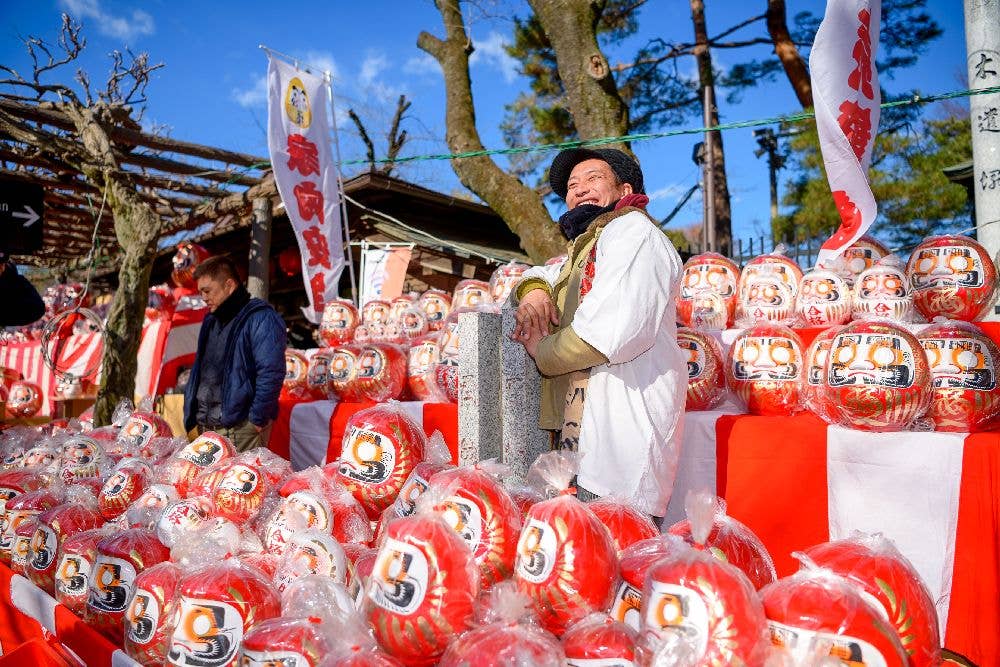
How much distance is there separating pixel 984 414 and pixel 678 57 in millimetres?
11441

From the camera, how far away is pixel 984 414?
2.45m

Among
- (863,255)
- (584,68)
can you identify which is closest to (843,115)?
(863,255)

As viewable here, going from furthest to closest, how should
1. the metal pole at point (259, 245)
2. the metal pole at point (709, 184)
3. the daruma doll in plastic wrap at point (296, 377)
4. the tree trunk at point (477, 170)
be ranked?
the metal pole at point (709, 184)
the metal pole at point (259, 245)
the tree trunk at point (477, 170)
the daruma doll in plastic wrap at point (296, 377)

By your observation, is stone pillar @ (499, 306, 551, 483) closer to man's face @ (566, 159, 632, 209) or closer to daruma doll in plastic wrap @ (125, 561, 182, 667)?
man's face @ (566, 159, 632, 209)

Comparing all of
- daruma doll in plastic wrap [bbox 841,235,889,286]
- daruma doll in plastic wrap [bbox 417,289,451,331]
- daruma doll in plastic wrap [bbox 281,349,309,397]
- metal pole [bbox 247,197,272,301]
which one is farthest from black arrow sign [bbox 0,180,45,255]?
daruma doll in plastic wrap [bbox 841,235,889,286]

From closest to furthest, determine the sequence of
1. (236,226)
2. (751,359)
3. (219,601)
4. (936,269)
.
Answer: (219,601)
(751,359)
(936,269)
(236,226)

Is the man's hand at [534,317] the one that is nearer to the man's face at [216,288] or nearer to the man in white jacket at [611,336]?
the man in white jacket at [611,336]

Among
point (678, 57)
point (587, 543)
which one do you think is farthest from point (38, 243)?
point (678, 57)

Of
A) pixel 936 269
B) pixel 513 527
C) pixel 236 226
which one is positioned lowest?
pixel 513 527

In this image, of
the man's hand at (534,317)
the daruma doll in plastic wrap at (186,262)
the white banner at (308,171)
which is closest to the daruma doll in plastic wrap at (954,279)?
the man's hand at (534,317)

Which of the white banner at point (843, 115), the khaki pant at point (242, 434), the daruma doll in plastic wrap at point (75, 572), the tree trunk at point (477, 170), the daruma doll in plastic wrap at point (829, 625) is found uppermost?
the tree trunk at point (477, 170)

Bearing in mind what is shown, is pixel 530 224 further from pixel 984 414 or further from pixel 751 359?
pixel 984 414

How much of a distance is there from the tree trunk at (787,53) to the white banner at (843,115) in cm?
698

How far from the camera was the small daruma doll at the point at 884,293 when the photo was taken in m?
3.31
